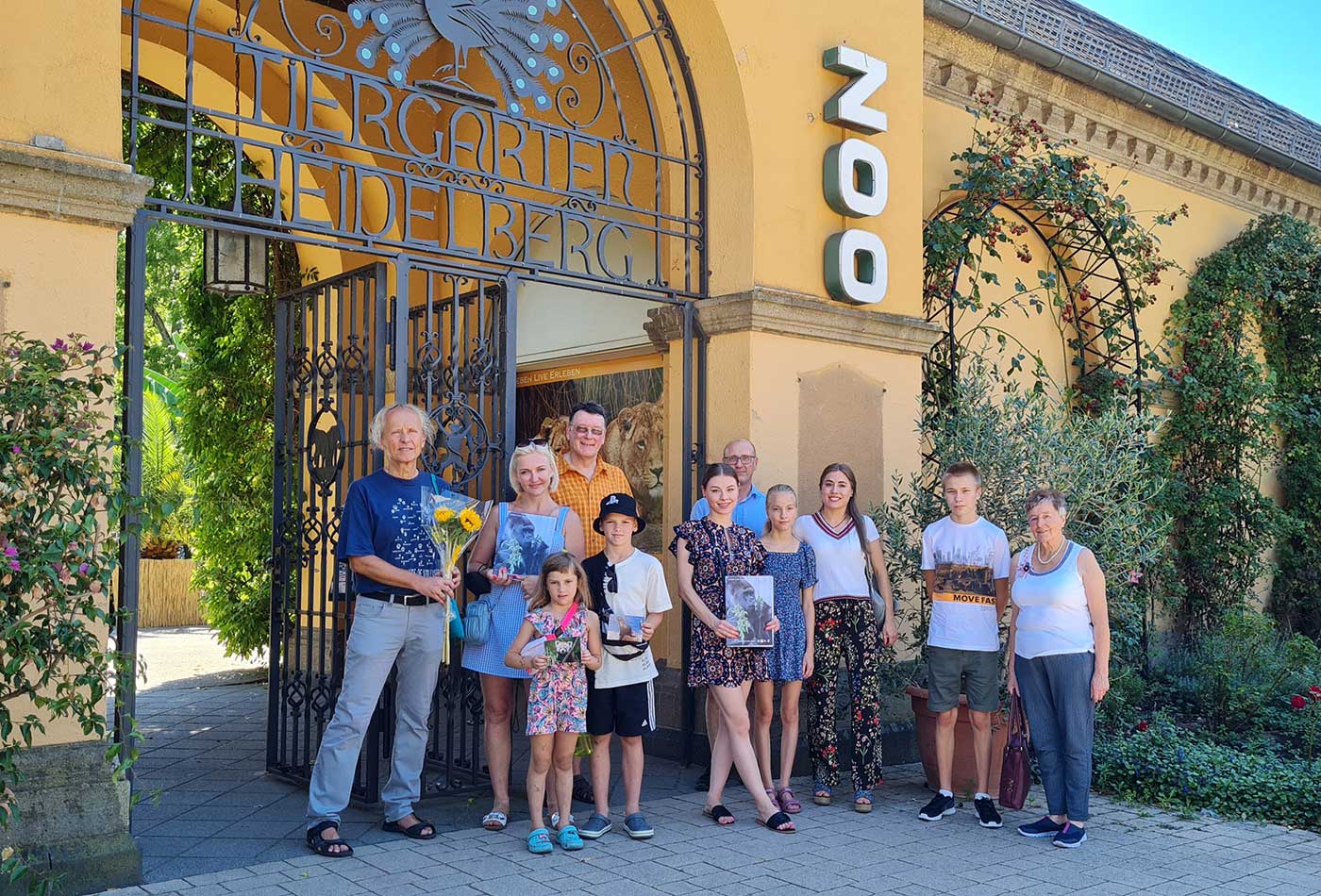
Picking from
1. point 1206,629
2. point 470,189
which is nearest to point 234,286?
point 470,189

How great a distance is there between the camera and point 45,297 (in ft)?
14.8

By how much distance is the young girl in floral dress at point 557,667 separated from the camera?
5.17m

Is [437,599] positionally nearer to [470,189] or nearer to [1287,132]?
[470,189]

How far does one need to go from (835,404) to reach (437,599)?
127 inches

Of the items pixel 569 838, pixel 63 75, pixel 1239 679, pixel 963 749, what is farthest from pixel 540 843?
pixel 1239 679

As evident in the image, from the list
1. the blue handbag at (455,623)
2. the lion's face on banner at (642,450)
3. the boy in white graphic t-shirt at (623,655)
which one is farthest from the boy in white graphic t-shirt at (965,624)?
the lion's face on banner at (642,450)

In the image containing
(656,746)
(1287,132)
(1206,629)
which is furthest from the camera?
(1287,132)

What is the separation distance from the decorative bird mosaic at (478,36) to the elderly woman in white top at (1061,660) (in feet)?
11.5

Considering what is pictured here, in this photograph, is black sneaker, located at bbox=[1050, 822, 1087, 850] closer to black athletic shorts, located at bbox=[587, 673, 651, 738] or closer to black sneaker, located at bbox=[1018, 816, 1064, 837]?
black sneaker, located at bbox=[1018, 816, 1064, 837]

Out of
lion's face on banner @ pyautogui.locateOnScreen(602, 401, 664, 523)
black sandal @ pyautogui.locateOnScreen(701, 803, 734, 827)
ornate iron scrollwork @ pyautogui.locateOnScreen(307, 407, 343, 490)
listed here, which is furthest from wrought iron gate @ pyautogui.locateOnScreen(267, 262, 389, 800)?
lion's face on banner @ pyautogui.locateOnScreen(602, 401, 664, 523)

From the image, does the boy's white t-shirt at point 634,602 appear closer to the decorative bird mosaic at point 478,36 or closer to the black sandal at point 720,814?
the black sandal at point 720,814

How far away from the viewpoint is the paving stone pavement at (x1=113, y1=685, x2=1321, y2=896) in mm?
4742

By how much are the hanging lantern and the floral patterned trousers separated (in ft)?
15.8

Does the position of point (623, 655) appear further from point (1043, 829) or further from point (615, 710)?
point (1043, 829)
